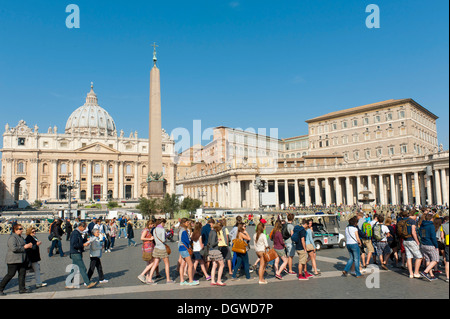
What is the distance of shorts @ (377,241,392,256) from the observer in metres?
9.54

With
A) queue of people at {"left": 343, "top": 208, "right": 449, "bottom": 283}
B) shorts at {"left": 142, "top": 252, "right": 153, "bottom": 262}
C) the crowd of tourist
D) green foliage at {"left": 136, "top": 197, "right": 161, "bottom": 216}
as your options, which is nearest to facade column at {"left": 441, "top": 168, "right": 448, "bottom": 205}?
green foliage at {"left": 136, "top": 197, "right": 161, "bottom": 216}

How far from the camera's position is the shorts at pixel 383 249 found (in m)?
9.54

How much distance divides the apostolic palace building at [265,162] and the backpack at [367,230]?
1996cm

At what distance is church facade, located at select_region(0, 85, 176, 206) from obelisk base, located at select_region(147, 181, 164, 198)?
6328 cm

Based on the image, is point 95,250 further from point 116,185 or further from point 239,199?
point 116,185

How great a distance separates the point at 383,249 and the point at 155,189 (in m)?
19.0

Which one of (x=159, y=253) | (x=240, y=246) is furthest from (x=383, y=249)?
(x=159, y=253)

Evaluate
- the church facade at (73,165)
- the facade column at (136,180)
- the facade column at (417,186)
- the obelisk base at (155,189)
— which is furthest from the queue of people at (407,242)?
the facade column at (136,180)

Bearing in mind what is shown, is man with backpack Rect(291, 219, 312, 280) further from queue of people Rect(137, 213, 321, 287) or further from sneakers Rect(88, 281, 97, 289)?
sneakers Rect(88, 281, 97, 289)

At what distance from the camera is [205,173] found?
2982 inches

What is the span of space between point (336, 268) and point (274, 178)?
48.3 meters

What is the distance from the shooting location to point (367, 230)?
9367mm

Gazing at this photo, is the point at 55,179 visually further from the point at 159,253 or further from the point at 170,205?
the point at 159,253
